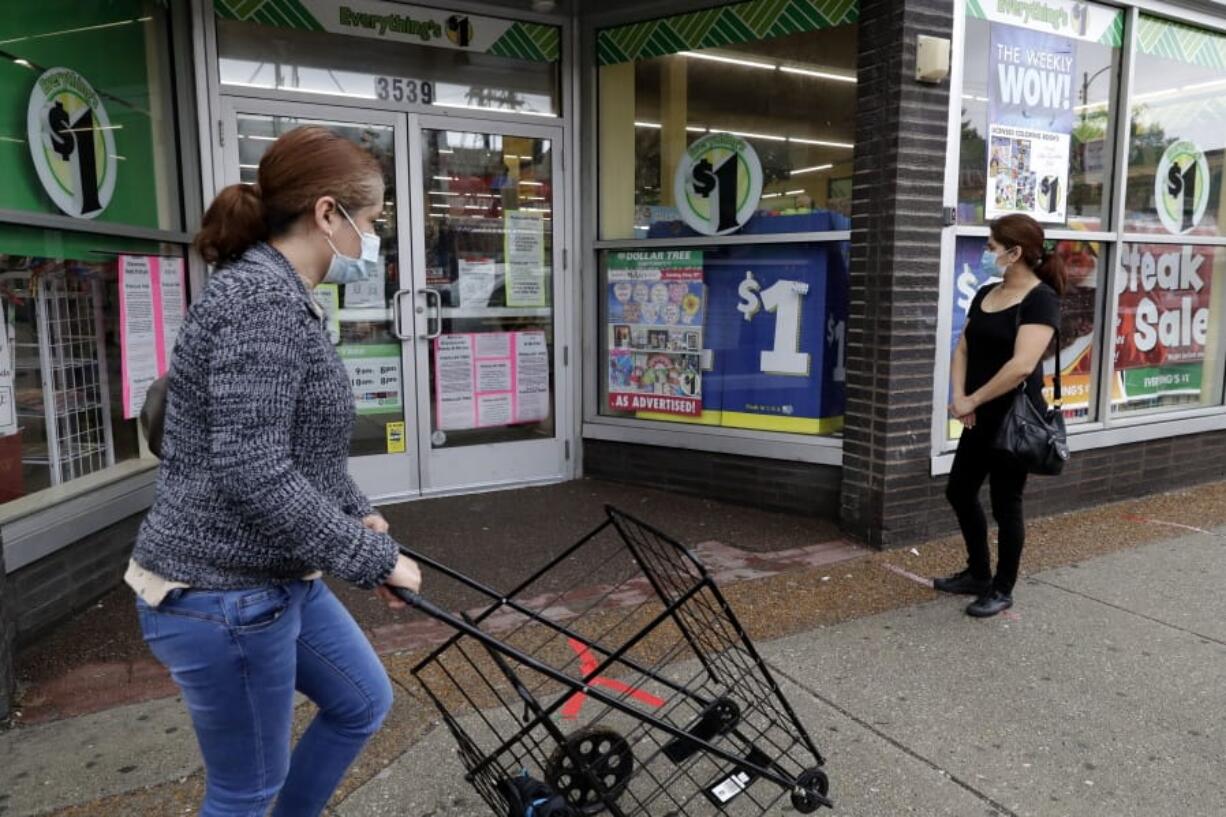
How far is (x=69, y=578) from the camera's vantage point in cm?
399

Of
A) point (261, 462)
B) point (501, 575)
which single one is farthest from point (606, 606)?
point (261, 462)

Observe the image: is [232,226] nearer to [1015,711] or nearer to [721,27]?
[1015,711]

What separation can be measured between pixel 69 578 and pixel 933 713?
350 centimetres

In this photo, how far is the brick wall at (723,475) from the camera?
557cm

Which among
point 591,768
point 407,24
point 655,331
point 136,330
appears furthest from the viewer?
point 655,331

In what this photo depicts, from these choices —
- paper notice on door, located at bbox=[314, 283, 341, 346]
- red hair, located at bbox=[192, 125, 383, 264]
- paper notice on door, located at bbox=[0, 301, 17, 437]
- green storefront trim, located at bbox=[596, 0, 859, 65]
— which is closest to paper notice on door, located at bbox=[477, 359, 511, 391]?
paper notice on door, located at bbox=[314, 283, 341, 346]

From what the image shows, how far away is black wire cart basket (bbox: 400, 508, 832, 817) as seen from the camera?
2277 millimetres

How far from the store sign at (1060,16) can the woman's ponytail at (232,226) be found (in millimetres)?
4529

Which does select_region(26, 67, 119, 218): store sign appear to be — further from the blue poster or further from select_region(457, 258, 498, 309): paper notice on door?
the blue poster

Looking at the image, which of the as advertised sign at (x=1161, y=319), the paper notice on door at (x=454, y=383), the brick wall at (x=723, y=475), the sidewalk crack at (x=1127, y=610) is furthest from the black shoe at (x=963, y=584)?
the paper notice on door at (x=454, y=383)

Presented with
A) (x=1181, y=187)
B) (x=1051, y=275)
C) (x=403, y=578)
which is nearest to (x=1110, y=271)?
(x=1181, y=187)

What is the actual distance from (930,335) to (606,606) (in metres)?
2.30

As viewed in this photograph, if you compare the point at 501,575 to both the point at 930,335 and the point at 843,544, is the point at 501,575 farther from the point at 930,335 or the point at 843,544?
the point at 930,335

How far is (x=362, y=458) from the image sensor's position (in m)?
5.77
